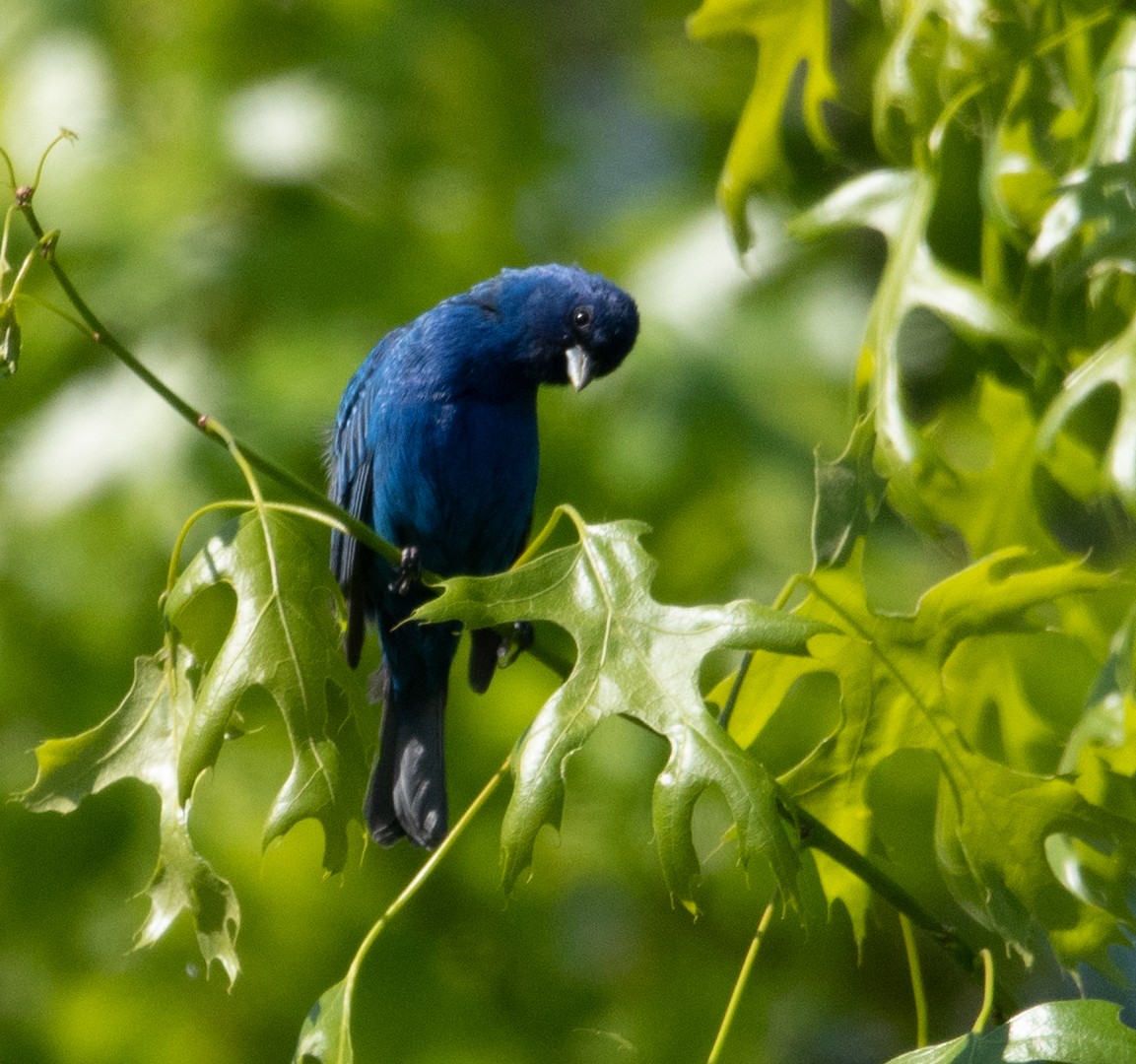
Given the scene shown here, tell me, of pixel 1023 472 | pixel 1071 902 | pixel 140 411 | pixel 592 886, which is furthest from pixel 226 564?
pixel 592 886

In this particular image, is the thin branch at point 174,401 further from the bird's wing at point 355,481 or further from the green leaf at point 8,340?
the bird's wing at point 355,481

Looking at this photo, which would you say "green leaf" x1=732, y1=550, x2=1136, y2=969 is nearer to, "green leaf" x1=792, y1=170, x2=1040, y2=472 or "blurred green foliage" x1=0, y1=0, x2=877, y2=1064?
"green leaf" x1=792, y1=170, x2=1040, y2=472

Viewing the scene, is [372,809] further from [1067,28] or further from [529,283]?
[1067,28]

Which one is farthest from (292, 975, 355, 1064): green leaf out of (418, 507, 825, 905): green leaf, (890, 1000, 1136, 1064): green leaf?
(890, 1000, 1136, 1064): green leaf

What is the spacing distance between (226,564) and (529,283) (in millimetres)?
2023

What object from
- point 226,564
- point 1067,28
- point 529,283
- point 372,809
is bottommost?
point 372,809

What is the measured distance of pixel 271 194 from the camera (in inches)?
204

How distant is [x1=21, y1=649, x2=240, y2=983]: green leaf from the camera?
2.17 metres

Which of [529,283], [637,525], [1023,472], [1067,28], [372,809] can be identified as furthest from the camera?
[529,283]

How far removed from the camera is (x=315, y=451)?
476 cm

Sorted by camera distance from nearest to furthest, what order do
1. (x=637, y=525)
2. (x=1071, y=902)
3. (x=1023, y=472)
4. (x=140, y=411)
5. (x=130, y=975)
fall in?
(x=637, y=525) → (x=1071, y=902) → (x=1023, y=472) → (x=140, y=411) → (x=130, y=975)

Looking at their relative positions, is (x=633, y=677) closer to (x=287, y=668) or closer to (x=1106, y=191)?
(x=287, y=668)

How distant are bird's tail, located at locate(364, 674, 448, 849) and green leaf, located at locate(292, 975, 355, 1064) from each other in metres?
1.50

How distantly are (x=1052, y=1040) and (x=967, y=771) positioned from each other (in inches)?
16.8
